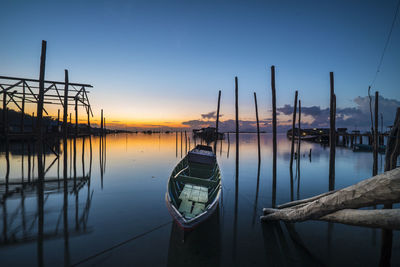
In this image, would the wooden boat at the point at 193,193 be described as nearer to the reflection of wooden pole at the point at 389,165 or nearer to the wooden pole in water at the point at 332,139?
the reflection of wooden pole at the point at 389,165

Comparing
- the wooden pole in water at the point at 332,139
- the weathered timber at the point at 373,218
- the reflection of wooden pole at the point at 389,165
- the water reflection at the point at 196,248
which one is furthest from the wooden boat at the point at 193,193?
the wooden pole in water at the point at 332,139

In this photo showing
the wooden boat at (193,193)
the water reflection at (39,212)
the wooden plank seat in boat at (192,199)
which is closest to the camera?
the wooden boat at (193,193)

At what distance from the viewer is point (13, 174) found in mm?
13359

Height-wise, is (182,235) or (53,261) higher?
(182,235)

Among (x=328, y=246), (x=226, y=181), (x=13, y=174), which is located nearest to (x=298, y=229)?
(x=328, y=246)

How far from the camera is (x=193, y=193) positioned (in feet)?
26.4

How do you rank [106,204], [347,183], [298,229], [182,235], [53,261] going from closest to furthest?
[182,235] → [53,261] → [298,229] → [106,204] → [347,183]

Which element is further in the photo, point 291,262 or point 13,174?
point 13,174

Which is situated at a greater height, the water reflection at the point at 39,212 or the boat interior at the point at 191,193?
the boat interior at the point at 191,193

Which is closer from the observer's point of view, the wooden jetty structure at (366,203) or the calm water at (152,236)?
the wooden jetty structure at (366,203)

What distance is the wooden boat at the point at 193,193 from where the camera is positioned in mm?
4816

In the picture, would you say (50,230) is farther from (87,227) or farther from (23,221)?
(23,221)

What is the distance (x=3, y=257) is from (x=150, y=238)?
3.97m

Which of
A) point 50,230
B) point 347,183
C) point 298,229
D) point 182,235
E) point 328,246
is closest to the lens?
point 182,235
